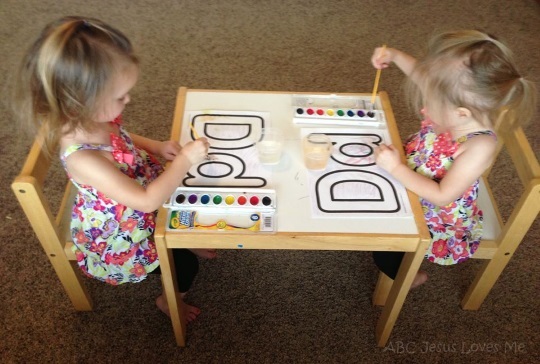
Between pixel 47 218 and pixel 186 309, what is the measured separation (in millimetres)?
466

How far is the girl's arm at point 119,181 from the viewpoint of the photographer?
Result: 3.04 ft

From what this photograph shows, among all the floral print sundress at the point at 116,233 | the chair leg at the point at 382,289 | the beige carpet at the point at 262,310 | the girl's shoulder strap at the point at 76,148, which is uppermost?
the girl's shoulder strap at the point at 76,148

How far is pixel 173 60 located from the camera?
2143 millimetres

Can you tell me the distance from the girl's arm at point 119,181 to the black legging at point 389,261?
0.53 metres

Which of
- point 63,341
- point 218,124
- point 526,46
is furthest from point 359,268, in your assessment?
point 526,46

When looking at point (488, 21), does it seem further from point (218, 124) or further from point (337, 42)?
point (218, 124)

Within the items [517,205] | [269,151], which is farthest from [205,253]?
[517,205]

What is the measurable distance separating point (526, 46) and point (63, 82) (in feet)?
7.14

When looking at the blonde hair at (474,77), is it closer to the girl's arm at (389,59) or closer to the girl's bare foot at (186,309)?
the girl's arm at (389,59)

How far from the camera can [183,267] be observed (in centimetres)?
115

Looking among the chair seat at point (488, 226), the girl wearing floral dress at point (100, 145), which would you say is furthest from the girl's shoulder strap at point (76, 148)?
the chair seat at point (488, 226)

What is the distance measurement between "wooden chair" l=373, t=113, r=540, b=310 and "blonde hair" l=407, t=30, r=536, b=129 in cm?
9

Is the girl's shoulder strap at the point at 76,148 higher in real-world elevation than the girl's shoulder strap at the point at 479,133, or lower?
lower

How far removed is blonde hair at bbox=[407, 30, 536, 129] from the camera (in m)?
0.95
